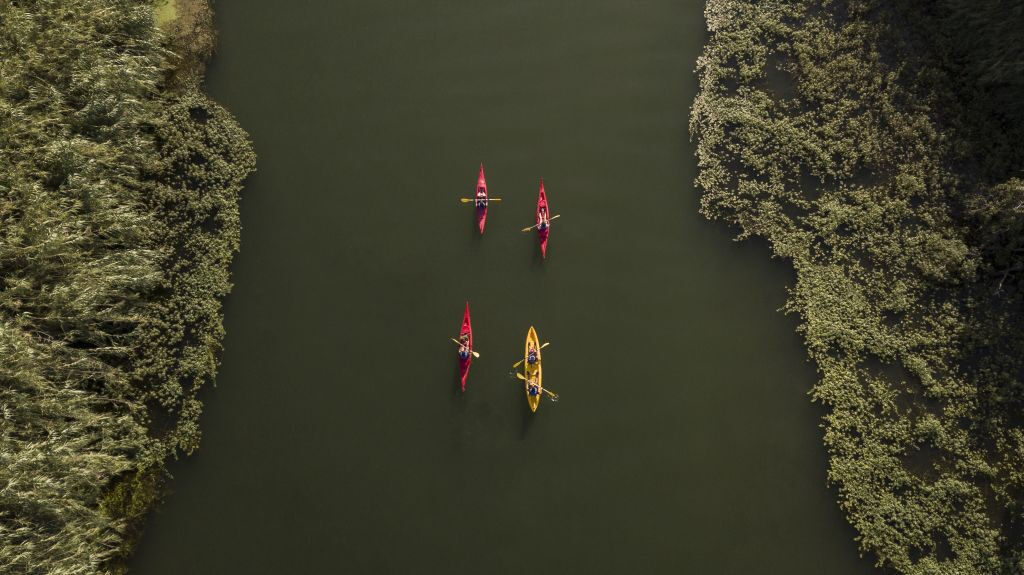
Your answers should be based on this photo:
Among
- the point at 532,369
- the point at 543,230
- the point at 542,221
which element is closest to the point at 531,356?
the point at 532,369

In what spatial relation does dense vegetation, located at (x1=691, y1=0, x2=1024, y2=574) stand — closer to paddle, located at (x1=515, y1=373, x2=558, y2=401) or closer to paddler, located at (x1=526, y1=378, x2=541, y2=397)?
paddle, located at (x1=515, y1=373, x2=558, y2=401)

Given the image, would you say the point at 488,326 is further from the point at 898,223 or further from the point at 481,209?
the point at 898,223

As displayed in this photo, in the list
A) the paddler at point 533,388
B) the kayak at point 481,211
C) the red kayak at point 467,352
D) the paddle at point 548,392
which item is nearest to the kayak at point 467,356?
the red kayak at point 467,352

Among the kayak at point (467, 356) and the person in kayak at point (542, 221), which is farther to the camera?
the person in kayak at point (542, 221)

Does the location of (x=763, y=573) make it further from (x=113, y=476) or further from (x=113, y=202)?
(x=113, y=202)

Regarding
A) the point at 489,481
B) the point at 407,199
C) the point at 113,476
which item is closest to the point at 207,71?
the point at 407,199

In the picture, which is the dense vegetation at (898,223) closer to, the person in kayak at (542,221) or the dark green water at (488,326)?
the dark green water at (488,326)
